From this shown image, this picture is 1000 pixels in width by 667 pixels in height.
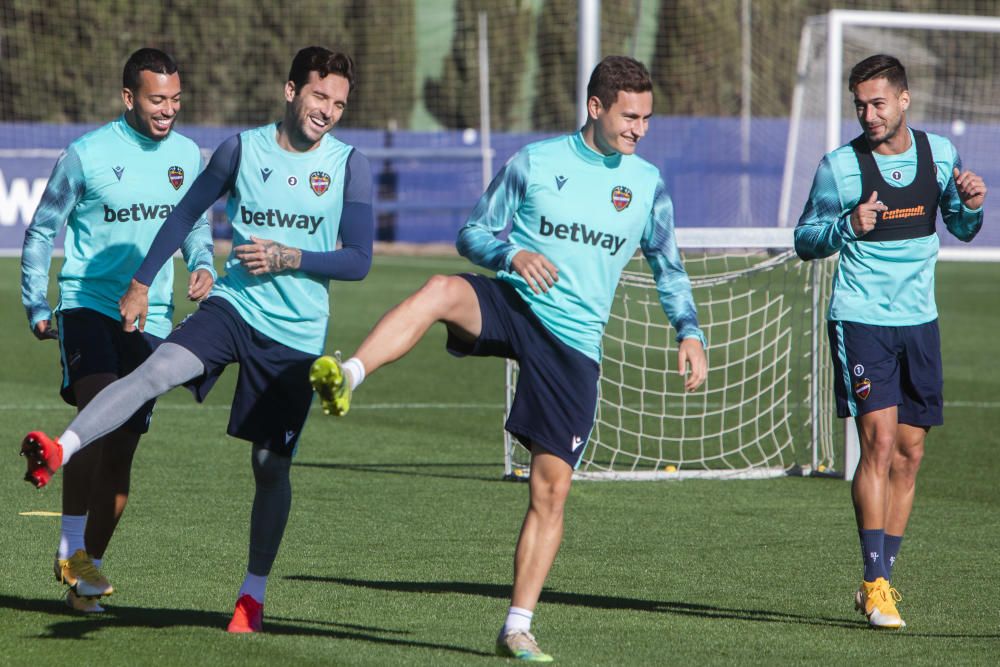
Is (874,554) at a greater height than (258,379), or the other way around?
(258,379)

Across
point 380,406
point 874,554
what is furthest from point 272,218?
point 380,406

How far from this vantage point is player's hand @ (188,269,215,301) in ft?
20.0

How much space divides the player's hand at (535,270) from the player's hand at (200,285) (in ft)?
4.11

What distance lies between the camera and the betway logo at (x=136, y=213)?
6.68 m

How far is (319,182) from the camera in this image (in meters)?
6.05

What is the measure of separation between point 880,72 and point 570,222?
1619 millimetres

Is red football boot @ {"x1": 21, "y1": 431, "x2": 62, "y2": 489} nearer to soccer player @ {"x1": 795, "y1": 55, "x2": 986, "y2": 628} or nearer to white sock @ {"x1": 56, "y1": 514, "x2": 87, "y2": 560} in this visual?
white sock @ {"x1": 56, "y1": 514, "x2": 87, "y2": 560}

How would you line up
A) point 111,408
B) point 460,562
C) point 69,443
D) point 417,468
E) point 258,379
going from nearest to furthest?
point 69,443 → point 111,408 → point 258,379 → point 460,562 → point 417,468

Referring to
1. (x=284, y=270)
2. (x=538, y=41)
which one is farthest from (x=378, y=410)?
(x=538, y=41)

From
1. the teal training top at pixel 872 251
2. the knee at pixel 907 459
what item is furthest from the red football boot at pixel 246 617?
the knee at pixel 907 459

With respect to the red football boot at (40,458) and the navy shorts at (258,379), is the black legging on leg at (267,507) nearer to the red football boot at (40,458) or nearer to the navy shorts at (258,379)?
the navy shorts at (258,379)

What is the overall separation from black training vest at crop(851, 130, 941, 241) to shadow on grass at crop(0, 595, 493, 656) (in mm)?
2446

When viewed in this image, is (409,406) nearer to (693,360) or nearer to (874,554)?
(874,554)

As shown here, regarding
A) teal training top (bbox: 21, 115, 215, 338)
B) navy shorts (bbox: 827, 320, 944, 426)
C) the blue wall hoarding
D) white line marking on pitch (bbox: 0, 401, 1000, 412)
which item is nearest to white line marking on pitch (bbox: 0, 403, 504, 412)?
white line marking on pitch (bbox: 0, 401, 1000, 412)
